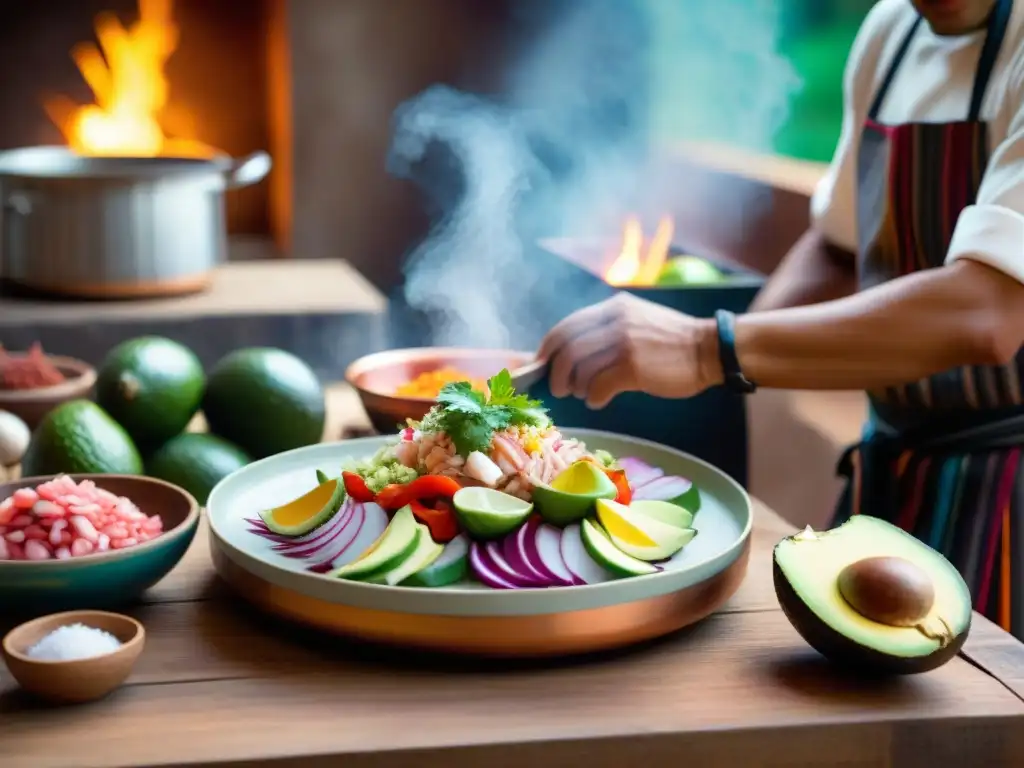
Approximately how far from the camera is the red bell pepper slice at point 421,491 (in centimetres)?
118

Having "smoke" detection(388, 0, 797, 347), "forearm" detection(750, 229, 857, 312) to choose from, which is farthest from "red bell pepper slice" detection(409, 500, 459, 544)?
"smoke" detection(388, 0, 797, 347)

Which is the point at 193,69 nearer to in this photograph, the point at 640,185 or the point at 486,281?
the point at 640,185

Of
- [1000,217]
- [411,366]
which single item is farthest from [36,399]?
[1000,217]

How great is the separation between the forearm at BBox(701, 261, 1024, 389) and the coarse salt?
33.5 inches

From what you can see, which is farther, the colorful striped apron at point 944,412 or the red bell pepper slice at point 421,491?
the colorful striped apron at point 944,412

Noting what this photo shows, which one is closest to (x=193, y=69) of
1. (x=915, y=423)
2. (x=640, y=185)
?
(x=640, y=185)

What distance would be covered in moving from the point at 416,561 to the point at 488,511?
0.26ft

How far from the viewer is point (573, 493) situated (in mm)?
1175

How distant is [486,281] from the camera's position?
10.1 ft

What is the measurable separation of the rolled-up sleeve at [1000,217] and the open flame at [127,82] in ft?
10.8

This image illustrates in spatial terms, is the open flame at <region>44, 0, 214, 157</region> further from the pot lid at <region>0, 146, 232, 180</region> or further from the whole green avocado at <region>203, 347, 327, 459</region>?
the whole green avocado at <region>203, 347, 327, 459</region>

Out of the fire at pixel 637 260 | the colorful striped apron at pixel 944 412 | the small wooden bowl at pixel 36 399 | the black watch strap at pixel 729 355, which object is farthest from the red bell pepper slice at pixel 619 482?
the fire at pixel 637 260

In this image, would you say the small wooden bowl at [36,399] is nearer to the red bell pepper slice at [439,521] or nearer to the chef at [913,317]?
the chef at [913,317]

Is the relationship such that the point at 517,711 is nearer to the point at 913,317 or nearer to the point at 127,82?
the point at 913,317
